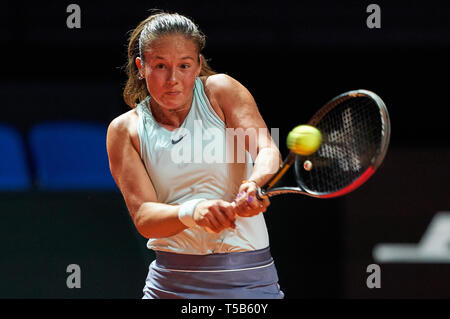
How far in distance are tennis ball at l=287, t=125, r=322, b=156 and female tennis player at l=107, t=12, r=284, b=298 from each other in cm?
9

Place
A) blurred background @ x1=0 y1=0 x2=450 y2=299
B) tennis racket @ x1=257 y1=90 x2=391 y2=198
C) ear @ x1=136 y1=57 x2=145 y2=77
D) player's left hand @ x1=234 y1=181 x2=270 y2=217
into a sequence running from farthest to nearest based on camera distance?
blurred background @ x1=0 y1=0 x2=450 y2=299
ear @ x1=136 y1=57 x2=145 y2=77
tennis racket @ x1=257 y1=90 x2=391 y2=198
player's left hand @ x1=234 y1=181 x2=270 y2=217

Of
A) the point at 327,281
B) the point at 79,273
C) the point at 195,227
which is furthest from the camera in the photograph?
the point at 327,281

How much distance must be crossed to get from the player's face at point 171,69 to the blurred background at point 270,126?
70.7 inches

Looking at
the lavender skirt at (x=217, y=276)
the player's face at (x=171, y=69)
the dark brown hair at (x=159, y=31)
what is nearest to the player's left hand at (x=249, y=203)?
the lavender skirt at (x=217, y=276)

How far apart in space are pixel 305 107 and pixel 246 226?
1989 millimetres

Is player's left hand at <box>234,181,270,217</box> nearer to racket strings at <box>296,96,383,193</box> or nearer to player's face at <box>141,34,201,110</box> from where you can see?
racket strings at <box>296,96,383,193</box>

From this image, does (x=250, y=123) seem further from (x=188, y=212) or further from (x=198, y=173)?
(x=188, y=212)

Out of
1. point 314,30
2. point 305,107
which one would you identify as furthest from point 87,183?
point 314,30

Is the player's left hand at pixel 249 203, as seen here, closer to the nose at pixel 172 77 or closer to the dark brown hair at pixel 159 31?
the nose at pixel 172 77

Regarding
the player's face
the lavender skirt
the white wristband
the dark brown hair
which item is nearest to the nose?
the player's face

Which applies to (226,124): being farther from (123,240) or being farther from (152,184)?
(123,240)

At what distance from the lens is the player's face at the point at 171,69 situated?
75.7 inches

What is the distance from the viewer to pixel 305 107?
152 inches

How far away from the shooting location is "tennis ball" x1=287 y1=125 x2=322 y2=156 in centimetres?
184
